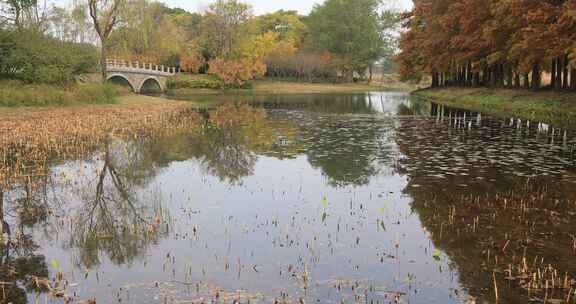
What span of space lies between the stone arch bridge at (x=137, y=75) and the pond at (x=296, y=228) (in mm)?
51047

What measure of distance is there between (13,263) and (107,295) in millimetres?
2171

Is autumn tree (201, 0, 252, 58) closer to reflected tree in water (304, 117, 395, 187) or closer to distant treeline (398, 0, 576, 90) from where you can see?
distant treeline (398, 0, 576, 90)

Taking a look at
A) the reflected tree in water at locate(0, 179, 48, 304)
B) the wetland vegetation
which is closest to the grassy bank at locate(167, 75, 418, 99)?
the wetland vegetation

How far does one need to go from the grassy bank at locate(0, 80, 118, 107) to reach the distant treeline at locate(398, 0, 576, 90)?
29.5 meters

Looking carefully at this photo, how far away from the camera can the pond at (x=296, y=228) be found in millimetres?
7535

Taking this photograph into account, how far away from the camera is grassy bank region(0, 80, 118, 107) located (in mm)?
33156

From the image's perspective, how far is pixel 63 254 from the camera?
29.1ft

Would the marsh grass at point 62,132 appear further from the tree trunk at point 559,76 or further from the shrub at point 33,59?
the tree trunk at point 559,76

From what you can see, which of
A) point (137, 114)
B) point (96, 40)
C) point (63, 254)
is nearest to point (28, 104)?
point (137, 114)

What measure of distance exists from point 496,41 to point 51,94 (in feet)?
107

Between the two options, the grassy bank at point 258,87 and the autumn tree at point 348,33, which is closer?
the grassy bank at point 258,87

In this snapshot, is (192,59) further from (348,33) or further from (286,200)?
(286,200)

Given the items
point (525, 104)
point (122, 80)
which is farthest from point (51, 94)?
point (122, 80)

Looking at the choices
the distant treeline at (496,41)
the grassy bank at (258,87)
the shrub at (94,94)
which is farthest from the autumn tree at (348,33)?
the shrub at (94,94)
